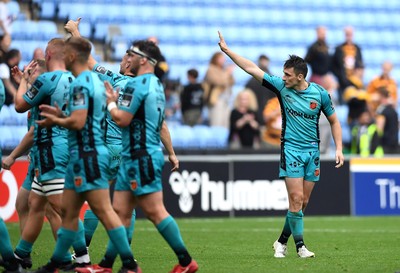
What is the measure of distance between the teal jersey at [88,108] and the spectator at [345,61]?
1486 centimetres

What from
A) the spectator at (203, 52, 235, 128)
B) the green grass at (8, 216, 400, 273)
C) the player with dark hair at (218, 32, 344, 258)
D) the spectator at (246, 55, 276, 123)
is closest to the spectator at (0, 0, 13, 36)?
the spectator at (203, 52, 235, 128)

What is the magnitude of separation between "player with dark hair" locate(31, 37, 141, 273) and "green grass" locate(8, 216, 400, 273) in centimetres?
119

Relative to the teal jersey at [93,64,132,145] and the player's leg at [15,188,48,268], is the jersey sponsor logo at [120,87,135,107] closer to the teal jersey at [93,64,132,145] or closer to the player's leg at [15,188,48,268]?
the player's leg at [15,188,48,268]

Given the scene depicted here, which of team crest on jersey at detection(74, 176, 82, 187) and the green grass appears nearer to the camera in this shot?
team crest on jersey at detection(74, 176, 82, 187)

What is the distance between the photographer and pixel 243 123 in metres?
20.0

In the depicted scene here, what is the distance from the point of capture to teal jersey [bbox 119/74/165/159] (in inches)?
350

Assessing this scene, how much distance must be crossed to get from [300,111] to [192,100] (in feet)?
30.3

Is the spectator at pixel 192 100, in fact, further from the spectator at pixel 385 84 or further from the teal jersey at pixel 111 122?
the teal jersey at pixel 111 122

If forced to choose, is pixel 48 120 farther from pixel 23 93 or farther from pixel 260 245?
pixel 260 245

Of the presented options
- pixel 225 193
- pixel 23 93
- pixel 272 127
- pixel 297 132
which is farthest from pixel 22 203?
pixel 272 127

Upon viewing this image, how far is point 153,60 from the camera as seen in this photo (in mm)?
9094

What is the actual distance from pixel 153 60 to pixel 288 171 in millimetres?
2977

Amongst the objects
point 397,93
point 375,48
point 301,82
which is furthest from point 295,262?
point 375,48

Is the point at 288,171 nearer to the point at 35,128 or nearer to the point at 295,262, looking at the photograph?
→ the point at 295,262
